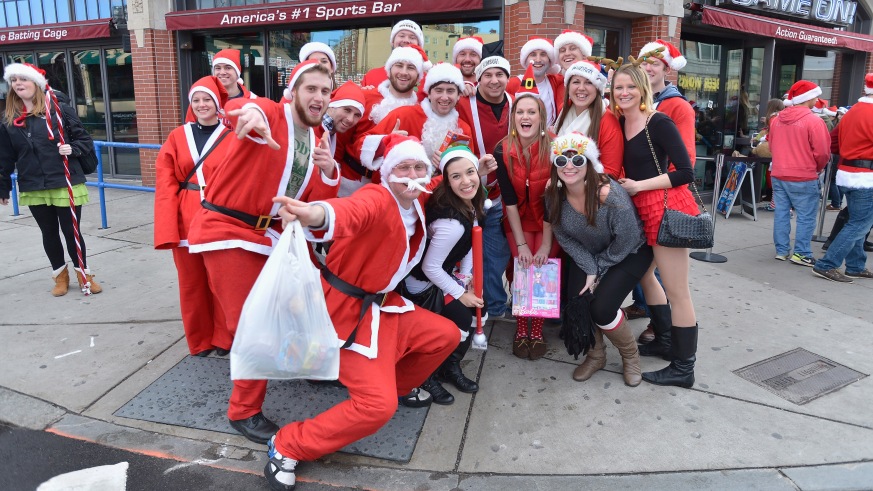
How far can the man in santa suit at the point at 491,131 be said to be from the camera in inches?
152

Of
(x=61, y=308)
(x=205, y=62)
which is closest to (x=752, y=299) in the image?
(x=61, y=308)

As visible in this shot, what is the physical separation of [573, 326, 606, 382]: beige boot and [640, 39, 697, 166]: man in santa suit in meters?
1.18

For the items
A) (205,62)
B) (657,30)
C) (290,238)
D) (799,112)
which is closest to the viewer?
(290,238)

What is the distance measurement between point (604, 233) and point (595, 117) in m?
0.69

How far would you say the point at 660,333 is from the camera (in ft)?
12.9

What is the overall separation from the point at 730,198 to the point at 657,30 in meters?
2.63

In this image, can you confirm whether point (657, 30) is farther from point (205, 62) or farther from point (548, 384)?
point (205, 62)

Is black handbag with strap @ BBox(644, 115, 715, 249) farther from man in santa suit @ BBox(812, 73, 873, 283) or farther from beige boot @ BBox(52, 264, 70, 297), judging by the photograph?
beige boot @ BBox(52, 264, 70, 297)

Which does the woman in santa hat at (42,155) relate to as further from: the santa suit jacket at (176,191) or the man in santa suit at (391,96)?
the man in santa suit at (391,96)

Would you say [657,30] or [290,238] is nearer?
[290,238]

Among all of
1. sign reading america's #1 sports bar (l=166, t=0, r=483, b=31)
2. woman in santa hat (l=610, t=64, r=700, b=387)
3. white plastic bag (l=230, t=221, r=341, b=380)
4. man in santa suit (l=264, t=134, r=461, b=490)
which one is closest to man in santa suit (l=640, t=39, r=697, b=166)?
woman in santa hat (l=610, t=64, r=700, b=387)

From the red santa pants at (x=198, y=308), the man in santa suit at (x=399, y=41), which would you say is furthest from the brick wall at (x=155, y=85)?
the red santa pants at (x=198, y=308)

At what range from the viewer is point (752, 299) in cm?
518

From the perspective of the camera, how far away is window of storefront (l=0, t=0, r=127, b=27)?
10.7m
